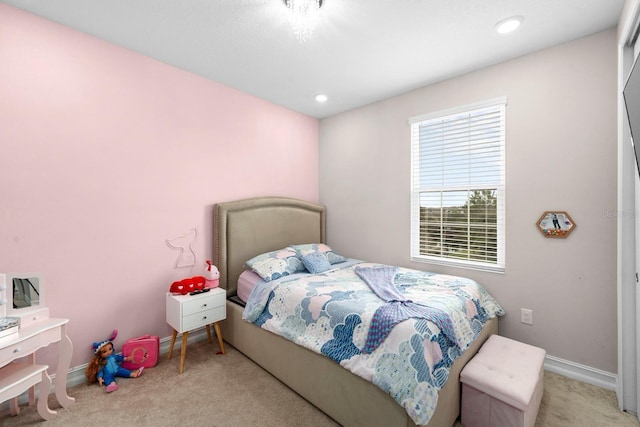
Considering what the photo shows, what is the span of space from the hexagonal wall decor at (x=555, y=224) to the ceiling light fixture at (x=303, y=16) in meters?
2.32

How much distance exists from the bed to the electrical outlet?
8.5 inches

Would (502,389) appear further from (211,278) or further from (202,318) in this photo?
(211,278)

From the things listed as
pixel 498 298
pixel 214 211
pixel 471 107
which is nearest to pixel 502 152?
pixel 471 107

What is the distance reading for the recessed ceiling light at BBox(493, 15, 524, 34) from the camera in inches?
75.5

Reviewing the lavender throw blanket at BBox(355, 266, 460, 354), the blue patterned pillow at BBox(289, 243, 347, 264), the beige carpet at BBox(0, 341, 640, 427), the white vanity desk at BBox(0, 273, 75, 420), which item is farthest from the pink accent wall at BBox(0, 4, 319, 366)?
the lavender throw blanket at BBox(355, 266, 460, 354)

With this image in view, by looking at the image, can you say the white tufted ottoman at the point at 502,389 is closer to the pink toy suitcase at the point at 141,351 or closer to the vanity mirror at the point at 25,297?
the pink toy suitcase at the point at 141,351

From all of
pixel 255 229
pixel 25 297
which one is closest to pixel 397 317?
pixel 255 229

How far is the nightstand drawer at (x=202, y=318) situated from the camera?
2.29 metres

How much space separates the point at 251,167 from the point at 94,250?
1643mm

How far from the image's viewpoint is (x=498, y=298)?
251 cm

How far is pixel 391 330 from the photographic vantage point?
1.59 m

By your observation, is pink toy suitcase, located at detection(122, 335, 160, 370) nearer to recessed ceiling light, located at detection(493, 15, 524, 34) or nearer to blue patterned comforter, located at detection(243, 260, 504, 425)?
blue patterned comforter, located at detection(243, 260, 504, 425)

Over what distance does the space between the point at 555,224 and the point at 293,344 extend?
2247 millimetres

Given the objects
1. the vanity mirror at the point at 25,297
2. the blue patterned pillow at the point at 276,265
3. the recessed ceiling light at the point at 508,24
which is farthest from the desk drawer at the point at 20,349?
the recessed ceiling light at the point at 508,24
